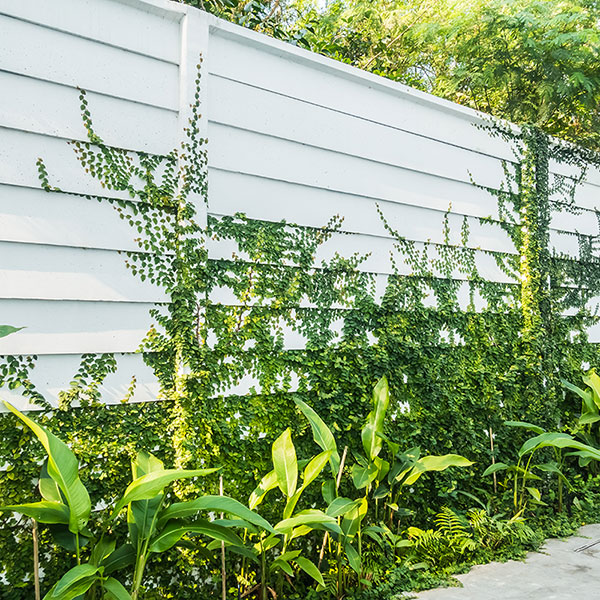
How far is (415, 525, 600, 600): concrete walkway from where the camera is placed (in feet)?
8.45

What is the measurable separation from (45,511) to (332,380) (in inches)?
59.7

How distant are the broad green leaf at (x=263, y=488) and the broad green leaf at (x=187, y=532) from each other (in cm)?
20

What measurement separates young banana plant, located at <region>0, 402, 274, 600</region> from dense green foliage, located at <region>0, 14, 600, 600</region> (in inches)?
6.8

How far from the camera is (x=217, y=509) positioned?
6.47ft

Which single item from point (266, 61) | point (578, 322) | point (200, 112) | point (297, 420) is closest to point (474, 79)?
point (578, 322)

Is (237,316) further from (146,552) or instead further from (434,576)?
(434,576)

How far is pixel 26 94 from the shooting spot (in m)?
2.11

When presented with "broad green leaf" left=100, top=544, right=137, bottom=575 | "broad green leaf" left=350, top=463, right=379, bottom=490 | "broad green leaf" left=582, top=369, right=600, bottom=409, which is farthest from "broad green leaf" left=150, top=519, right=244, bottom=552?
"broad green leaf" left=582, top=369, right=600, bottom=409

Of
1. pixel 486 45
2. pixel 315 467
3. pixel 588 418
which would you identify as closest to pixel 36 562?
pixel 315 467

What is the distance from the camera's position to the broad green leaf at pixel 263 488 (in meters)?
2.39

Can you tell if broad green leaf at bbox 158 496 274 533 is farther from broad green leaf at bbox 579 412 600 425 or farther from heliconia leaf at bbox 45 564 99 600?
broad green leaf at bbox 579 412 600 425

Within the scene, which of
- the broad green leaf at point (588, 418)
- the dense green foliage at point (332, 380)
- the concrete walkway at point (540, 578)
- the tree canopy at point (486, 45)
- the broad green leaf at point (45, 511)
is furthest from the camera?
the tree canopy at point (486, 45)

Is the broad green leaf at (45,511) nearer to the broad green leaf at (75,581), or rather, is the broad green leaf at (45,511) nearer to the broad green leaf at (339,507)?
the broad green leaf at (75,581)

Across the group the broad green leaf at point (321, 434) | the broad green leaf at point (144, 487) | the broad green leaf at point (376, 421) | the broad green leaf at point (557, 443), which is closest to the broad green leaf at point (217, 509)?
the broad green leaf at point (144, 487)
